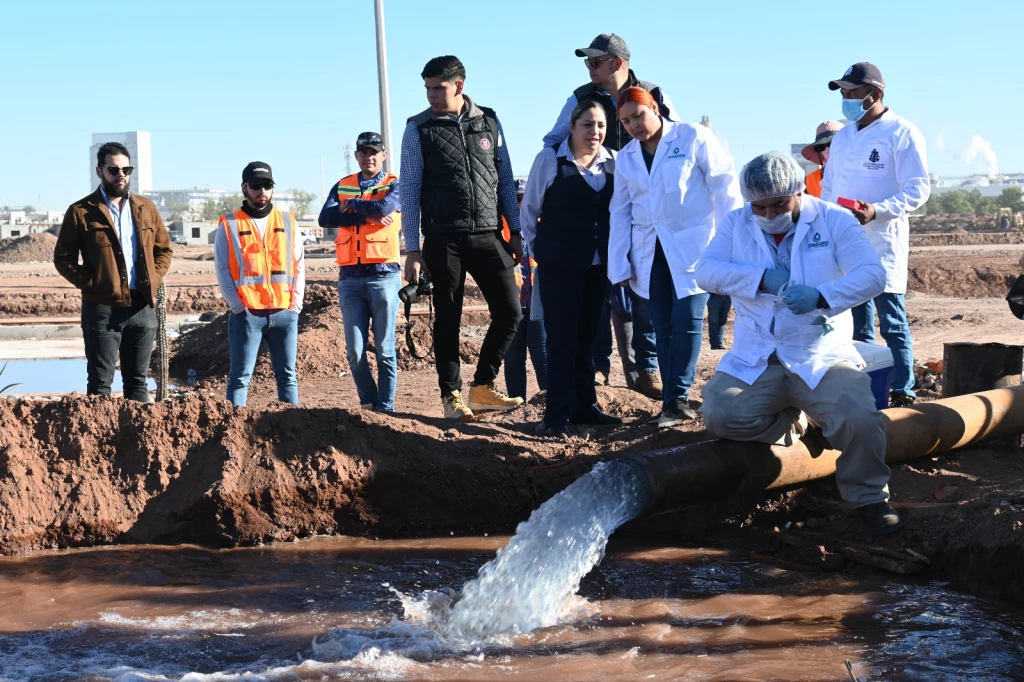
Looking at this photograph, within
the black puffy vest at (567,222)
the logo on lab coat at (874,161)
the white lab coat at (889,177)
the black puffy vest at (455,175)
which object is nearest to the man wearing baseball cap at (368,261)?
the black puffy vest at (455,175)

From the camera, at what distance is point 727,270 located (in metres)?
4.96

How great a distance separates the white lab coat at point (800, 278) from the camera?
486 centimetres

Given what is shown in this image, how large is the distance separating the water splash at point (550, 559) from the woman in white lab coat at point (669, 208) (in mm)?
1191

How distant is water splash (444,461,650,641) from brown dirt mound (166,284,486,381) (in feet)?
21.3

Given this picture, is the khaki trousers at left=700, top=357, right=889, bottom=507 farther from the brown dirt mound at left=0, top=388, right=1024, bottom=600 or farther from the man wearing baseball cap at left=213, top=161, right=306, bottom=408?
the man wearing baseball cap at left=213, top=161, right=306, bottom=408

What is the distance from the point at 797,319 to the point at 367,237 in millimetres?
3127

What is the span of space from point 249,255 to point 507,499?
7.73ft

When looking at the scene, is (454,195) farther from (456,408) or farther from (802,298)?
(802,298)

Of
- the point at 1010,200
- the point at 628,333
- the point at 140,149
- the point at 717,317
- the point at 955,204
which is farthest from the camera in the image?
the point at 140,149

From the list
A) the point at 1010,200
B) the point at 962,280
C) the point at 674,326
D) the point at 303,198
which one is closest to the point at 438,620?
the point at 674,326

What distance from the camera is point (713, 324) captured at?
37.5 ft

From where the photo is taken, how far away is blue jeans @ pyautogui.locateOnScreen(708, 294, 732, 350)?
11288 mm

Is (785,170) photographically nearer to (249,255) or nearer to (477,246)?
(477,246)

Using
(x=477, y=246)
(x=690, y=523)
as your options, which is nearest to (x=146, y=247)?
(x=477, y=246)
